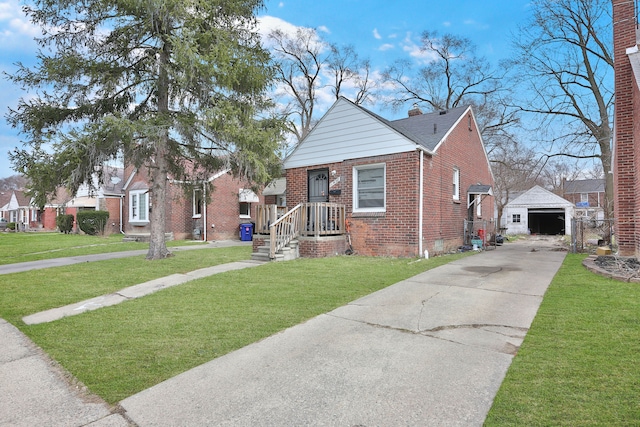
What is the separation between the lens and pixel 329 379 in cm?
305

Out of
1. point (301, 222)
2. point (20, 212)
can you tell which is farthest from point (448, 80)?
point (20, 212)

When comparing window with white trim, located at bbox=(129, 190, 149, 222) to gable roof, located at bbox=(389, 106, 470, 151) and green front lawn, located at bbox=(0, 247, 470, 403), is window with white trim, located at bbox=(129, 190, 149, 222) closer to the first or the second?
green front lawn, located at bbox=(0, 247, 470, 403)

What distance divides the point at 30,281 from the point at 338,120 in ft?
30.9

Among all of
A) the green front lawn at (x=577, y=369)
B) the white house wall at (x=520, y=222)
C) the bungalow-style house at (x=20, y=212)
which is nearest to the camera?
the green front lawn at (x=577, y=369)

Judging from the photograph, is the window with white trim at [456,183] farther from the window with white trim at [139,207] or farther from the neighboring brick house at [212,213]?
the window with white trim at [139,207]

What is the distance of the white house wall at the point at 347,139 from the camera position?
11070 millimetres

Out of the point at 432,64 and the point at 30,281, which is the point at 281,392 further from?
the point at 432,64

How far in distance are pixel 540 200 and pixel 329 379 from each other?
35749mm

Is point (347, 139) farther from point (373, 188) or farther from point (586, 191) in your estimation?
point (586, 191)

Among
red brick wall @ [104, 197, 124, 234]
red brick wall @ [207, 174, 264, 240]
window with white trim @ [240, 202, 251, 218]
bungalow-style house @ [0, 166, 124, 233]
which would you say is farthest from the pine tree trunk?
red brick wall @ [104, 197, 124, 234]

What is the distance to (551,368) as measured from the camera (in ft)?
10.1

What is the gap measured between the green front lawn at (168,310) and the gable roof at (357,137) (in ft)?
12.3

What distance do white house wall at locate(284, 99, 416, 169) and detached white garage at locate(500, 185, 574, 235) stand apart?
90.9 feet

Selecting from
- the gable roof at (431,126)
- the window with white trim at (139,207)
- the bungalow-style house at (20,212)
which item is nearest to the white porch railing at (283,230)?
the gable roof at (431,126)
